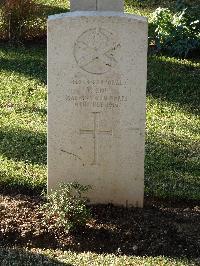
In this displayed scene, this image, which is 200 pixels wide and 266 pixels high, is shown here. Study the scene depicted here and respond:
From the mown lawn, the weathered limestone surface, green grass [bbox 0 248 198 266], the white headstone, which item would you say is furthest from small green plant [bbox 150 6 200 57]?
green grass [bbox 0 248 198 266]

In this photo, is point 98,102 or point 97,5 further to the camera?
point 97,5

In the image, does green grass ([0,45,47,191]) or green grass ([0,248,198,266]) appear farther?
green grass ([0,45,47,191])

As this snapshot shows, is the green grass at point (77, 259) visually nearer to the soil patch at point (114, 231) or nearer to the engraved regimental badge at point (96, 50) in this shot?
the soil patch at point (114, 231)

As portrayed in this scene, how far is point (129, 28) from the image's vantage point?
6.09 m

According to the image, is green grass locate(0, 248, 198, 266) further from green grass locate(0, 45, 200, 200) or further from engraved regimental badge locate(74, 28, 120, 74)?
engraved regimental badge locate(74, 28, 120, 74)

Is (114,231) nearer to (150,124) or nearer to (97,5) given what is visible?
(97,5)

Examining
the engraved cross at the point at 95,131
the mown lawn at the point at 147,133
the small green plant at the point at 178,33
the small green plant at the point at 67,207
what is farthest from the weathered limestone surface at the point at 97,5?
the small green plant at the point at 178,33

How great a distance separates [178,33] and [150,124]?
121 inches

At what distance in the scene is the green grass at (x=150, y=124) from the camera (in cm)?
721

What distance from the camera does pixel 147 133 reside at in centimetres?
873

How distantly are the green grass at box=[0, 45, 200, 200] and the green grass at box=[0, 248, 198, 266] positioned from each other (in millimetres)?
1394

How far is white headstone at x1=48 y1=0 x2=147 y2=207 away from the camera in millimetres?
6098

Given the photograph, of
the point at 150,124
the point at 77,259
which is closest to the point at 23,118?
the point at 150,124

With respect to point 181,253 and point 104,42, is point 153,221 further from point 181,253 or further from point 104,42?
point 104,42
